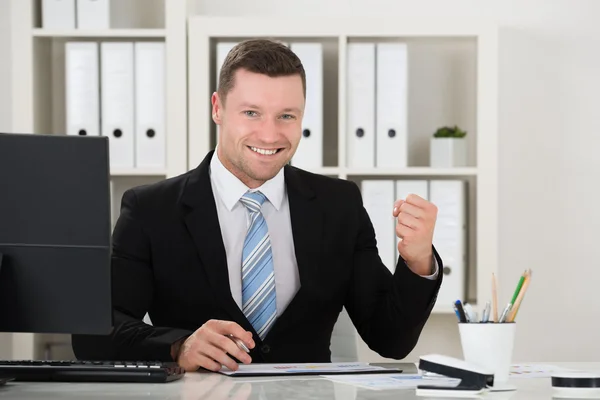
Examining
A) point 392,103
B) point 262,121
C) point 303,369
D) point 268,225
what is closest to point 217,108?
point 262,121

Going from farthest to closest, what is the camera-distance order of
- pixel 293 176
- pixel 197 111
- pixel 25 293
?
pixel 197 111
pixel 293 176
pixel 25 293

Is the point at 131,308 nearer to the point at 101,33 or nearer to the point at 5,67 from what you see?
the point at 101,33

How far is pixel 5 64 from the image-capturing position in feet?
11.5

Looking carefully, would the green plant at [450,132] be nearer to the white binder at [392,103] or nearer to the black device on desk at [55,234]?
the white binder at [392,103]

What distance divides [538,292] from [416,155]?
2.22 feet

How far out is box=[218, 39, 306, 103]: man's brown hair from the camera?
6.70 ft

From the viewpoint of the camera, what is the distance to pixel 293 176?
219 centimetres

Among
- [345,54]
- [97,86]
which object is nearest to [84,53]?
[97,86]

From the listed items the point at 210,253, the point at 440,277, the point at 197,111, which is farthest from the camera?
the point at 197,111

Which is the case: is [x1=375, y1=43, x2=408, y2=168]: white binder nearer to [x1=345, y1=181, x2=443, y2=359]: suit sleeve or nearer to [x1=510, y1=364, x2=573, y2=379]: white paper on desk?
[x1=345, y1=181, x2=443, y2=359]: suit sleeve

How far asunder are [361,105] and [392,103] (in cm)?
11

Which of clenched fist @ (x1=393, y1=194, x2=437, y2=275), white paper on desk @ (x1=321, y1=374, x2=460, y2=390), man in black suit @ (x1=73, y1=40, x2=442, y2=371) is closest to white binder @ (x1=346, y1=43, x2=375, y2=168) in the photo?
man in black suit @ (x1=73, y1=40, x2=442, y2=371)

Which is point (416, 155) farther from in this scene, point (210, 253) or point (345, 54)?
point (210, 253)

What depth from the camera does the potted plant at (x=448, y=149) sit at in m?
3.26
